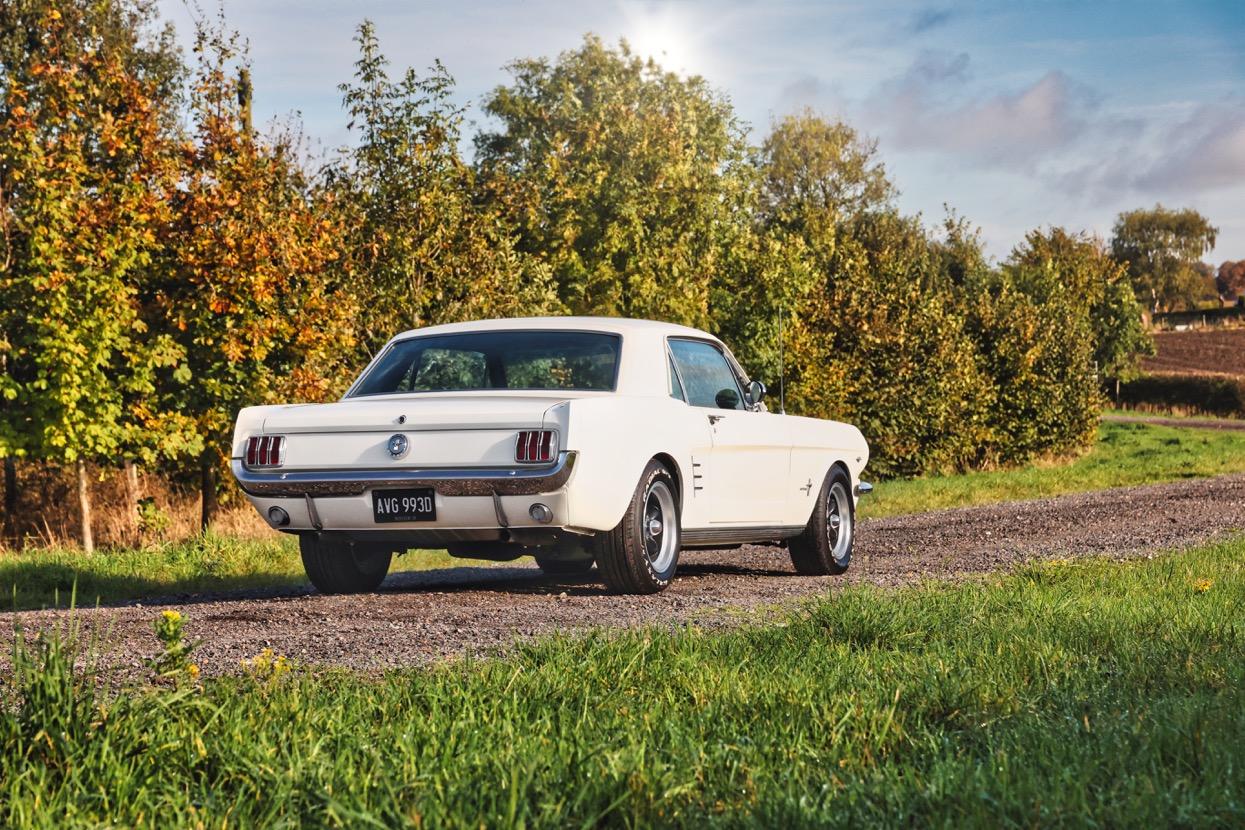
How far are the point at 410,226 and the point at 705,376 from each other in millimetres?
10150

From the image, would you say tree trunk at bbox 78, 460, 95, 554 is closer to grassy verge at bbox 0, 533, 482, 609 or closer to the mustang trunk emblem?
grassy verge at bbox 0, 533, 482, 609

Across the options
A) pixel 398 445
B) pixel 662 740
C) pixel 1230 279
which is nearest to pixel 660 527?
pixel 398 445

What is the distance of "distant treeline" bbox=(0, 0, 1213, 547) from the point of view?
15.2m

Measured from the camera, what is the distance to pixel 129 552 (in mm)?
12688

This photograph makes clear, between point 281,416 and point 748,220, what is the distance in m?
39.4

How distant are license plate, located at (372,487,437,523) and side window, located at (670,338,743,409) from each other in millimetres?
2153

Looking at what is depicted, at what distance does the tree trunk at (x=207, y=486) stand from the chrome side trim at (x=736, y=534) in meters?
9.07

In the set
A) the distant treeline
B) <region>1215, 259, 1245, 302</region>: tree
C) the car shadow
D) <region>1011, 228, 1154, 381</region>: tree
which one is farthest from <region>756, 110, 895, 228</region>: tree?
<region>1215, 259, 1245, 302</region>: tree

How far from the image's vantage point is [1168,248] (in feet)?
413

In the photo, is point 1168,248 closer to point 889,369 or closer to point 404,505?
point 889,369

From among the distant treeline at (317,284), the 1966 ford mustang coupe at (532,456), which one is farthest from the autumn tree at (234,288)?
the 1966 ford mustang coupe at (532,456)

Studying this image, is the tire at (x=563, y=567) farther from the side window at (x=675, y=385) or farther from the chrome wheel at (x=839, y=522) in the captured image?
the chrome wheel at (x=839, y=522)

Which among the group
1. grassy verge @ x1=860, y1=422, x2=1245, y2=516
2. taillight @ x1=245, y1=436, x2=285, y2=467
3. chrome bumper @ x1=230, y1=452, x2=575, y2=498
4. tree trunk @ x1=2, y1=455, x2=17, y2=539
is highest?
taillight @ x1=245, y1=436, x2=285, y2=467

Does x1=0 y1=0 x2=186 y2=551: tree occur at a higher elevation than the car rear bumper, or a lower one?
higher
